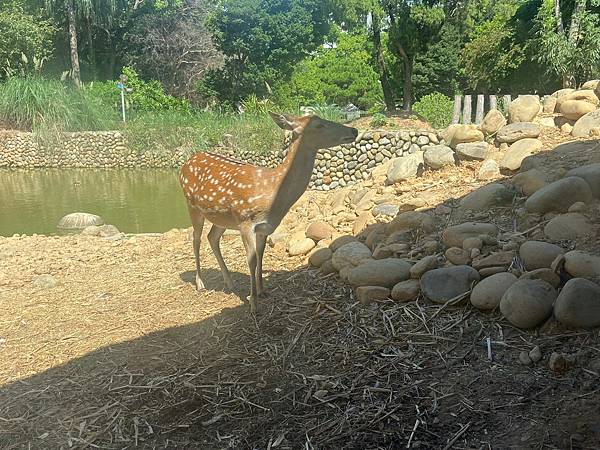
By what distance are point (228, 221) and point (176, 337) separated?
105 cm

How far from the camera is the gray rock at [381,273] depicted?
4.26m

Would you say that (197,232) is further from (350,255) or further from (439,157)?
(439,157)

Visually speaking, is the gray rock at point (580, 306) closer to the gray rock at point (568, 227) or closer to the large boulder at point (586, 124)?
the gray rock at point (568, 227)

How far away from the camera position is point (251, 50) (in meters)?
26.2

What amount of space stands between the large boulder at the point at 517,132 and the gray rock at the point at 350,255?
117 inches

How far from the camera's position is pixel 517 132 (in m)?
6.79

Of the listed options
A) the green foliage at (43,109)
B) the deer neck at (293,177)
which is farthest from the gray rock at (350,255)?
the green foliage at (43,109)

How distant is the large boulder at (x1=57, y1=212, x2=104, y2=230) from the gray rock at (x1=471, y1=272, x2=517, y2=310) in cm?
856

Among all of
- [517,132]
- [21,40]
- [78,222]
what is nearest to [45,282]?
[78,222]

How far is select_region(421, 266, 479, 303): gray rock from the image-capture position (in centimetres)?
388

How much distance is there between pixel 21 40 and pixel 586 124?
29.6 meters

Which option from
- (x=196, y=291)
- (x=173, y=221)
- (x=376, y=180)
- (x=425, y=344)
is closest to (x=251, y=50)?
(x=173, y=221)

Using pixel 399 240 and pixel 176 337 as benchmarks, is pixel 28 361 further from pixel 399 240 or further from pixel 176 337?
pixel 399 240

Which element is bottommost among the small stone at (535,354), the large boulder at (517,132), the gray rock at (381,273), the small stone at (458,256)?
the small stone at (535,354)
